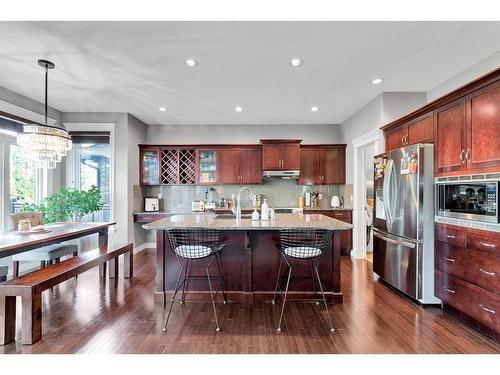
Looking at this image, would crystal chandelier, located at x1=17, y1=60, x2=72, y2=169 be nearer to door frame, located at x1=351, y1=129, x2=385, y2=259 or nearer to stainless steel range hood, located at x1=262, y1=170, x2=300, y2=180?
stainless steel range hood, located at x1=262, y1=170, x2=300, y2=180

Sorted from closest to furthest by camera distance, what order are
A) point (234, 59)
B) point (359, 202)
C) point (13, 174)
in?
point (234, 59) < point (13, 174) < point (359, 202)

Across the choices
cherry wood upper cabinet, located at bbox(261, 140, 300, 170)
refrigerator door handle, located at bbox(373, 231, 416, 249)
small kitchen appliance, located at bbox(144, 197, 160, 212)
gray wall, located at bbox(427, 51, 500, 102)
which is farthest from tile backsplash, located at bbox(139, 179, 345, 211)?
gray wall, located at bbox(427, 51, 500, 102)

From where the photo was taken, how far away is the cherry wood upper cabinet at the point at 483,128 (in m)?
2.21

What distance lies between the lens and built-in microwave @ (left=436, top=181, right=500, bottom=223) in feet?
7.21

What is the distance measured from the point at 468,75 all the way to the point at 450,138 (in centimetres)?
108

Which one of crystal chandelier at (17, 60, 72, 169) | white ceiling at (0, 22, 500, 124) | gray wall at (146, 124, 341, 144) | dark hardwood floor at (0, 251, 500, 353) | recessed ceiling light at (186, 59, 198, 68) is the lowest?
dark hardwood floor at (0, 251, 500, 353)

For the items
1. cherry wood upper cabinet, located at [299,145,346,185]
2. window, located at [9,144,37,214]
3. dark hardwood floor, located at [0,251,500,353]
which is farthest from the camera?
cherry wood upper cabinet, located at [299,145,346,185]

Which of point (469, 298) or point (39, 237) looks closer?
point (469, 298)

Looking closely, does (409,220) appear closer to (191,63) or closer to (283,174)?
(283,174)

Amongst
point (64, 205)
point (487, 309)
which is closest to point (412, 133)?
point (487, 309)

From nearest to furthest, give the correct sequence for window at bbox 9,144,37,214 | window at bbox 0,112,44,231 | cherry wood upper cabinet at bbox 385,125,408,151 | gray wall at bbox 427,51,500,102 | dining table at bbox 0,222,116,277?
dining table at bbox 0,222,116,277 → gray wall at bbox 427,51,500,102 → cherry wood upper cabinet at bbox 385,125,408,151 → window at bbox 0,112,44,231 → window at bbox 9,144,37,214

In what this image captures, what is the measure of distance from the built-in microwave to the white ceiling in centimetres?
140

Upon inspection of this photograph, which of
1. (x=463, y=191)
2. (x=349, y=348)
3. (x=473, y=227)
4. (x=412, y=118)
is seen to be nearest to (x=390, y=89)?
(x=412, y=118)

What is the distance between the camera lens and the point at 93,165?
16.7 feet
